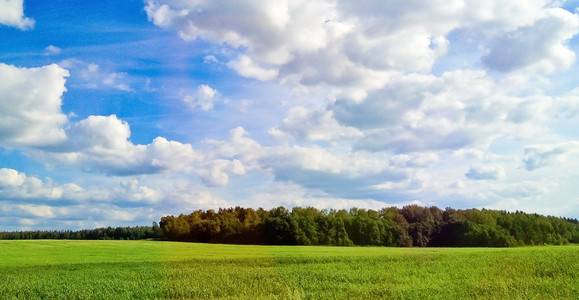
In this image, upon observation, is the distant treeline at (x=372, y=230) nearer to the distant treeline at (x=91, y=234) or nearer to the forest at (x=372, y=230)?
the forest at (x=372, y=230)

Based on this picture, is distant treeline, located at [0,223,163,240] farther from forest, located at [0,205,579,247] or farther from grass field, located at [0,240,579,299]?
grass field, located at [0,240,579,299]

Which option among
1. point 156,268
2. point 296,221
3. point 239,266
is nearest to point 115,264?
point 156,268

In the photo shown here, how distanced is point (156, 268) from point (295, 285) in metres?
13.8

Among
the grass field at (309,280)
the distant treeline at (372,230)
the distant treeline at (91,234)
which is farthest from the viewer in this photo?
the distant treeline at (91,234)

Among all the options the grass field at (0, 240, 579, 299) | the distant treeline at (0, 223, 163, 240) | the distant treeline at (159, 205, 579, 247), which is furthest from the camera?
the distant treeline at (0, 223, 163, 240)

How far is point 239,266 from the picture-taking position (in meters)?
35.4

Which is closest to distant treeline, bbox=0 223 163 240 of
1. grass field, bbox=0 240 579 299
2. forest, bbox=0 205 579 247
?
forest, bbox=0 205 579 247

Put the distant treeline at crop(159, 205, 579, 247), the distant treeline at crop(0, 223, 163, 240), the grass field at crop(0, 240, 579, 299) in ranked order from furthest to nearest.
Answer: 1. the distant treeline at crop(0, 223, 163, 240)
2. the distant treeline at crop(159, 205, 579, 247)
3. the grass field at crop(0, 240, 579, 299)

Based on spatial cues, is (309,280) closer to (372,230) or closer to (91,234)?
(372,230)

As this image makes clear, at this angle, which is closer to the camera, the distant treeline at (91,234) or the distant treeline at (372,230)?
the distant treeline at (372,230)

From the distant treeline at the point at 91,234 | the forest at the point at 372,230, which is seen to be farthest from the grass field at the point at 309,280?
the distant treeline at the point at 91,234

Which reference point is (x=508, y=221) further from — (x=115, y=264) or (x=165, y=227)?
(x=115, y=264)

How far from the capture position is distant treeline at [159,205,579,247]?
95.7m

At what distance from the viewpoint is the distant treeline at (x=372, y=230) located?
95688 millimetres
